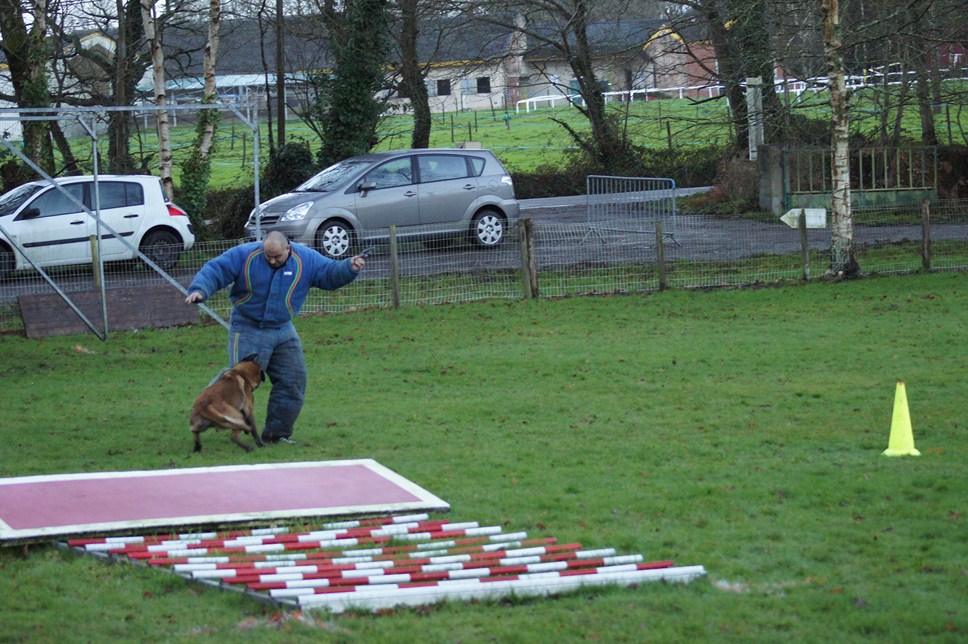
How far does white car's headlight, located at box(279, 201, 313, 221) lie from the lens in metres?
18.2

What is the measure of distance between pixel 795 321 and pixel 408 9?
1832cm

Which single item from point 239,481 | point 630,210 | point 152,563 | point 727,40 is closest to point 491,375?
point 239,481

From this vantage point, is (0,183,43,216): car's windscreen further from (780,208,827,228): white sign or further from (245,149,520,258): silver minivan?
(780,208,827,228): white sign

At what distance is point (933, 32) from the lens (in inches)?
822

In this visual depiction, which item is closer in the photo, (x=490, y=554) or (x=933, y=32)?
(x=490, y=554)

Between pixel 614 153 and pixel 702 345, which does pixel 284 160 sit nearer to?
pixel 614 153

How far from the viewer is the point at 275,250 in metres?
8.67

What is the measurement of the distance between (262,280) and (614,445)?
2.97 metres

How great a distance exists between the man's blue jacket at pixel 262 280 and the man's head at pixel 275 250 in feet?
0.16

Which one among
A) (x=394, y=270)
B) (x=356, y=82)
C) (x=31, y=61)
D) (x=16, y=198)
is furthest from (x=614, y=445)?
(x=356, y=82)

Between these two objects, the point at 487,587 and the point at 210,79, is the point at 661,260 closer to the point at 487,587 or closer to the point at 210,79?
the point at 210,79

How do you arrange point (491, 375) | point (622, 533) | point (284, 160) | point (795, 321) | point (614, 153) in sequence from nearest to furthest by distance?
point (622, 533), point (491, 375), point (795, 321), point (284, 160), point (614, 153)

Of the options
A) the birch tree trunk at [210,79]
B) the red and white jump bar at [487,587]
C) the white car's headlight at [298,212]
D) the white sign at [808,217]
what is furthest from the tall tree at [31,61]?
the red and white jump bar at [487,587]

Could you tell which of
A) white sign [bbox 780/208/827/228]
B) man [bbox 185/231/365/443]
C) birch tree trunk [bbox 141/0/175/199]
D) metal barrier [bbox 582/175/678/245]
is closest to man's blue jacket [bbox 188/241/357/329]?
man [bbox 185/231/365/443]
